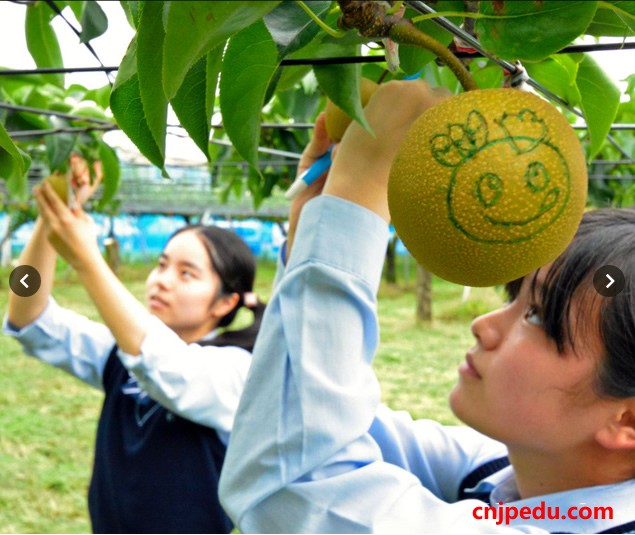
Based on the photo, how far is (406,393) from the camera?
3.41 metres

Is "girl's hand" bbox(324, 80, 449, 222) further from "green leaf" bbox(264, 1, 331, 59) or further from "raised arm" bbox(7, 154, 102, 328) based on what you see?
"raised arm" bbox(7, 154, 102, 328)

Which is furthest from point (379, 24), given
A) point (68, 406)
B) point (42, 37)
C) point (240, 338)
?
point (68, 406)

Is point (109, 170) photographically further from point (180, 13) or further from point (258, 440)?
point (180, 13)

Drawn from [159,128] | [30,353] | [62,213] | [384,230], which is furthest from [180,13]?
[30,353]

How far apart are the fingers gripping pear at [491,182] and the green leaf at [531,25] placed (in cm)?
2

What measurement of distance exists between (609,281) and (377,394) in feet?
0.68

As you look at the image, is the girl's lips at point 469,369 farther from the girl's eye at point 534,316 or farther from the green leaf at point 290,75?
the green leaf at point 290,75

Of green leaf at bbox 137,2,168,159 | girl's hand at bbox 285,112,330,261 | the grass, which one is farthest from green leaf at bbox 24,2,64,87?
the grass

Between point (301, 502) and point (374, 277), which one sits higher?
point (374, 277)

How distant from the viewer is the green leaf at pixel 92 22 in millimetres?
538

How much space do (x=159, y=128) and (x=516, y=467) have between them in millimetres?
491

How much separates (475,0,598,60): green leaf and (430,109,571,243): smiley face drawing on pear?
0.09 feet

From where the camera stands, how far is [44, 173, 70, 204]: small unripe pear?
3.83ft

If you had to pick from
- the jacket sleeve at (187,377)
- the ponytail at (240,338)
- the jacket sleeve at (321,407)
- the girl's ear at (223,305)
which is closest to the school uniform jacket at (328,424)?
the jacket sleeve at (321,407)
